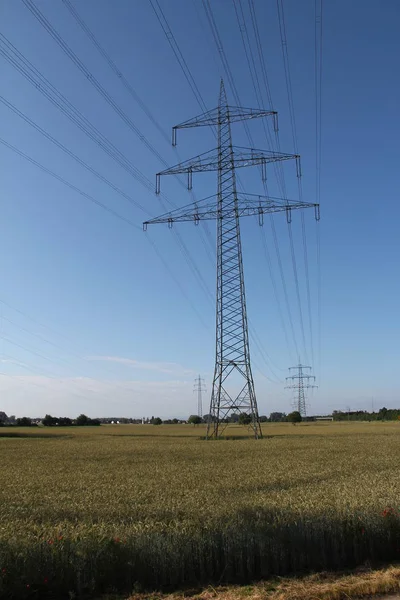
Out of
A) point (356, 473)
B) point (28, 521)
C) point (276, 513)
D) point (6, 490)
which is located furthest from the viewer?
point (356, 473)

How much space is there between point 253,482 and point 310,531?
47.2ft

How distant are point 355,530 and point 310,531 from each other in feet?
4.30

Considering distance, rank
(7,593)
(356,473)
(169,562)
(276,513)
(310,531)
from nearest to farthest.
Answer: (7,593) → (169,562) → (310,531) → (276,513) → (356,473)

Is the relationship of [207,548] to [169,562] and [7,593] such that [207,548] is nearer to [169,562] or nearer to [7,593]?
[169,562]

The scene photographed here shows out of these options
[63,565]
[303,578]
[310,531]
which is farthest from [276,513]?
[63,565]

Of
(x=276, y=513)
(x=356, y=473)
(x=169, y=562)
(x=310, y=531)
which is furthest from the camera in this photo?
(x=356, y=473)

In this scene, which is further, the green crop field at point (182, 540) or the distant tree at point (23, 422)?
the distant tree at point (23, 422)

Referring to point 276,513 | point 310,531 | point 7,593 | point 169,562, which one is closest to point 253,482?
point 276,513

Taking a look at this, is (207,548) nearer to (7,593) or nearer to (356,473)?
(7,593)

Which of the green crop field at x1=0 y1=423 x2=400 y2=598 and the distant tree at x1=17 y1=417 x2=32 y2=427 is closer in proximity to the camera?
the green crop field at x1=0 y1=423 x2=400 y2=598

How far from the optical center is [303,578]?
33.9 feet

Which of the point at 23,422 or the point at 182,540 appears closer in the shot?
the point at 182,540

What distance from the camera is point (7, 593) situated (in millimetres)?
9328

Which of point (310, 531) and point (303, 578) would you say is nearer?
point (303, 578)
